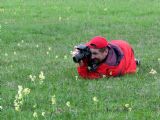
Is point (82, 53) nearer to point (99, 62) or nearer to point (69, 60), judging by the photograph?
point (99, 62)

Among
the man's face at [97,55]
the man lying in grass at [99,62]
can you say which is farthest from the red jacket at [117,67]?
the man's face at [97,55]

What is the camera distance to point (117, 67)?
9.83m

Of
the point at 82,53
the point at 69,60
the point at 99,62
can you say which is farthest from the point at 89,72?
the point at 69,60

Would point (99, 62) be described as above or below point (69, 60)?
above

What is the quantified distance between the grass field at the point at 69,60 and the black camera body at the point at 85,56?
33 cm

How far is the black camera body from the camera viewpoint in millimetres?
9516

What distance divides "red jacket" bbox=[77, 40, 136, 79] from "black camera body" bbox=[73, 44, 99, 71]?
0.25 feet

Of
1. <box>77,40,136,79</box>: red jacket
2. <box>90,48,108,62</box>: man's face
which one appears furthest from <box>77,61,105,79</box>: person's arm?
<box>90,48,108,62</box>: man's face

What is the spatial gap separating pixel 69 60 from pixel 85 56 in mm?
2280

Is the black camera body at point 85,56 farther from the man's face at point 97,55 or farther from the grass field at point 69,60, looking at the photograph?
the grass field at point 69,60

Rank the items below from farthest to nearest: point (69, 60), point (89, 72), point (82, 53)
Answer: point (69, 60), point (89, 72), point (82, 53)

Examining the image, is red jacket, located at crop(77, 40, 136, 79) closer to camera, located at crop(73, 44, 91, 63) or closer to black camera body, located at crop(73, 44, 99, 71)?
black camera body, located at crop(73, 44, 99, 71)

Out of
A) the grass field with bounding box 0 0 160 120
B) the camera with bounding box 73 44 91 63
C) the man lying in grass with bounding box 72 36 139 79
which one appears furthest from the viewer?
the man lying in grass with bounding box 72 36 139 79

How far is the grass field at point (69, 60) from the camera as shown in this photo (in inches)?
299
